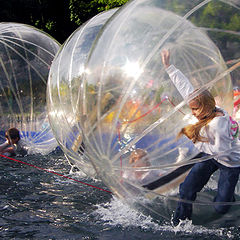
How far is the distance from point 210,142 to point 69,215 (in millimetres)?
1844

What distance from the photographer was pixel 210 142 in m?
2.99

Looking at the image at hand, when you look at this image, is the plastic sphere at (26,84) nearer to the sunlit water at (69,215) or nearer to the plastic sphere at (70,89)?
the sunlit water at (69,215)

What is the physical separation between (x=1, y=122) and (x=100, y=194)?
336 cm

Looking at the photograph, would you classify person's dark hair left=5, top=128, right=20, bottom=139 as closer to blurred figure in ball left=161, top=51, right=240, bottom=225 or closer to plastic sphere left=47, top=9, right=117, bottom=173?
plastic sphere left=47, top=9, right=117, bottom=173

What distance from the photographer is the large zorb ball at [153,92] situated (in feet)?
10.1

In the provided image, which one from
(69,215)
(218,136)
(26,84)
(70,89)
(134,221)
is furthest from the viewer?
(26,84)

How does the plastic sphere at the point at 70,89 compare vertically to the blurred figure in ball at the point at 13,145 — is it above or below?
above

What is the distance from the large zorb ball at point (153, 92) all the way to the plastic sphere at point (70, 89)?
4.38 feet

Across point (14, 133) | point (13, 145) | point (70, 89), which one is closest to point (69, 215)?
point (70, 89)

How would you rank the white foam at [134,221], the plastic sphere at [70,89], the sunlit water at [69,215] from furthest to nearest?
the plastic sphere at [70,89] → the sunlit water at [69,215] → the white foam at [134,221]

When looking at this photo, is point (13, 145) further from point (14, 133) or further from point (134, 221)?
point (134, 221)

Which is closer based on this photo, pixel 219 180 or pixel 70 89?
pixel 219 180

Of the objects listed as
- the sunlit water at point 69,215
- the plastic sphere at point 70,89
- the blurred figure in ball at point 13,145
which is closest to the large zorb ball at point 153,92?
the sunlit water at point 69,215

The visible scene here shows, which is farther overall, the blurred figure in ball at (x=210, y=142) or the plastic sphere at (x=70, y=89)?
the plastic sphere at (x=70, y=89)
